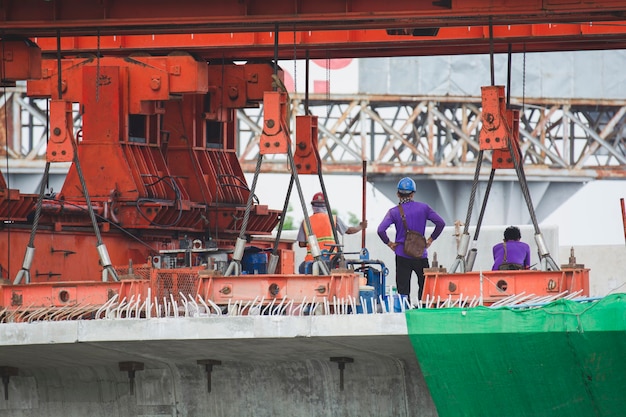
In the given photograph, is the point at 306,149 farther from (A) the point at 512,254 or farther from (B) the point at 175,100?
(A) the point at 512,254

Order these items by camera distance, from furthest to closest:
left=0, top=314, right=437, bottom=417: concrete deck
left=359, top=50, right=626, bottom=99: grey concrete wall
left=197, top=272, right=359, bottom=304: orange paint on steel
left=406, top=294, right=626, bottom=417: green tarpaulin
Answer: left=359, top=50, right=626, bottom=99: grey concrete wall < left=197, top=272, right=359, bottom=304: orange paint on steel < left=0, top=314, right=437, bottom=417: concrete deck < left=406, top=294, right=626, bottom=417: green tarpaulin

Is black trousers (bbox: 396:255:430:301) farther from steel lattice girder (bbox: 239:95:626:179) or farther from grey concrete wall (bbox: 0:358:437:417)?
steel lattice girder (bbox: 239:95:626:179)

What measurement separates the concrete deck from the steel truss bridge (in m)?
28.3

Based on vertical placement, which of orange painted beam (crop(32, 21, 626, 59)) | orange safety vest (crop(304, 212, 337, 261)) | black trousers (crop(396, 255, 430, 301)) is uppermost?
orange painted beam (crop(32, 21, 626, 59))

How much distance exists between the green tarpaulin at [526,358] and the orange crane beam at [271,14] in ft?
15.3

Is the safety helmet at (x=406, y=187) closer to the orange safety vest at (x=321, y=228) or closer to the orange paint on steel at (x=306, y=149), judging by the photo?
the orange paint on steel at (x=306, y=149)

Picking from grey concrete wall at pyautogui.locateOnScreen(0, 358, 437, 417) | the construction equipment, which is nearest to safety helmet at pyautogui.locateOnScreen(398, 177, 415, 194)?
the construction equipment

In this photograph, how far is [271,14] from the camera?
18359 millimetres

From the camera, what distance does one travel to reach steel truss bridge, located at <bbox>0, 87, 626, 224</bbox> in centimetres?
4631

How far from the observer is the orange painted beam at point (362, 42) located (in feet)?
66.0

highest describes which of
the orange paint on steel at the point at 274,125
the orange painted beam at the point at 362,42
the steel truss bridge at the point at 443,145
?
the steel truss bridge at the point at 443,145

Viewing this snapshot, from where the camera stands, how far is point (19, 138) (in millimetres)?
49500

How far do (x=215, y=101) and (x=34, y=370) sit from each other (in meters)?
6.71

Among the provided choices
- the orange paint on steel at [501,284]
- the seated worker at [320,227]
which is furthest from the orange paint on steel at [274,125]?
the seated worker at [320,227]
